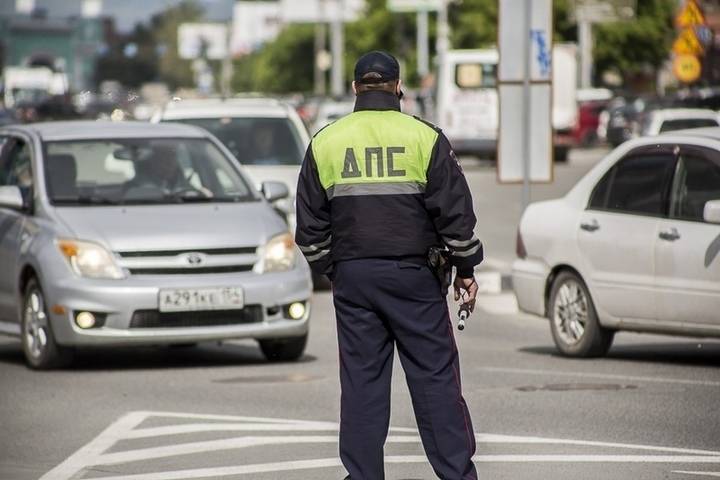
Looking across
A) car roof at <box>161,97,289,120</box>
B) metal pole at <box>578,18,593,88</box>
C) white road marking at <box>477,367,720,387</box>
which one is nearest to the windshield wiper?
white road marking at <box>477,367,720,387</box>

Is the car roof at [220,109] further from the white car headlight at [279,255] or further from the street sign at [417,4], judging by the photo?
the street sign at [417,4]

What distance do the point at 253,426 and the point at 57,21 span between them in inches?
7147

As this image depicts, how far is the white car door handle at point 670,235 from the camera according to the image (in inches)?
485

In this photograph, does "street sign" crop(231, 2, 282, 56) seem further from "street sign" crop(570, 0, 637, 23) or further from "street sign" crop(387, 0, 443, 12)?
"street sign" crop(570, 0, 637, 23)

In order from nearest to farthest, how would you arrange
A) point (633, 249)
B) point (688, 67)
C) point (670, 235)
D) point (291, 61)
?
point (670, 235) → point (633, 249) → point (688, 67) → point (291, 61)

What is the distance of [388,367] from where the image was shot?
24.1 ft

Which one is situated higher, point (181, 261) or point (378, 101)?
point (378, 101)

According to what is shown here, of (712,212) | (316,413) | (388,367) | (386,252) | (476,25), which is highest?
(386,252)

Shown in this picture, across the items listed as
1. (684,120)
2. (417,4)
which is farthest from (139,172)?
(417,4)

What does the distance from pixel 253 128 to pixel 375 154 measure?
1207 centimetres

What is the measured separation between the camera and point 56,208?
13031mm

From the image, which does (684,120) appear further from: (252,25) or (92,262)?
(252,25)

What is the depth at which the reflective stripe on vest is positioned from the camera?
716 cm

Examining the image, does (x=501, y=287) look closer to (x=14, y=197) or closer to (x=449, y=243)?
(x=14, y=197)
